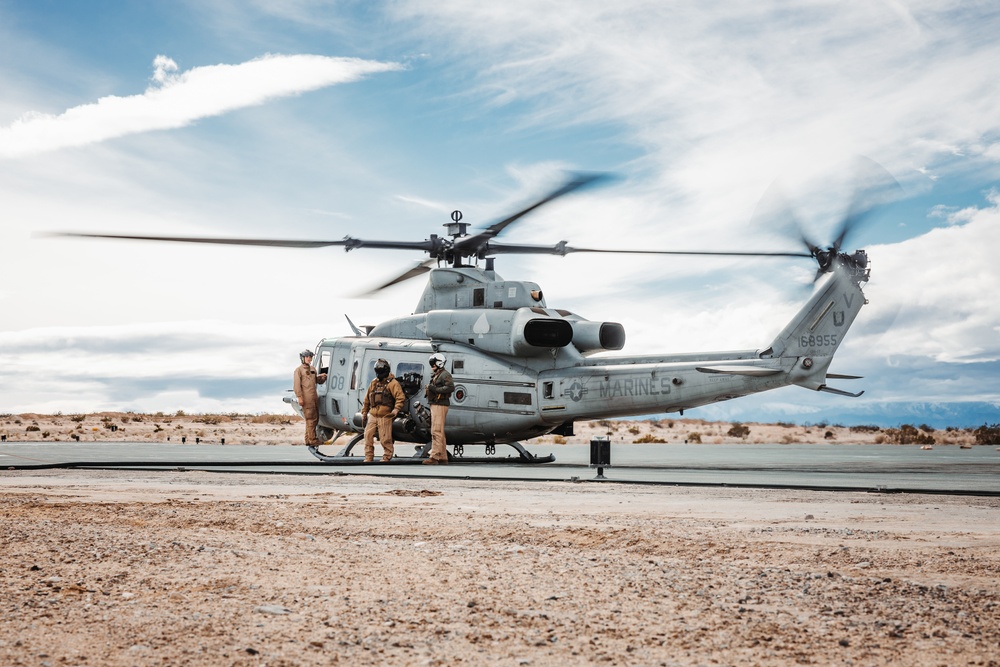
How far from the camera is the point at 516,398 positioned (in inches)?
768

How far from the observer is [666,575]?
554 cm

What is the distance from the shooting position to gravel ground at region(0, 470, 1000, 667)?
4047mm

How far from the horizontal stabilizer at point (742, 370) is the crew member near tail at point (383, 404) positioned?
6.13 meters

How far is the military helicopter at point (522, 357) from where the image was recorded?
16828 millimetres

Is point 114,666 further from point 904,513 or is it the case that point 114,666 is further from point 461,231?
point 461,231

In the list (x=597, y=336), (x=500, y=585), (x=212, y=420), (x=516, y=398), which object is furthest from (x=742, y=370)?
(x=212, y=420)

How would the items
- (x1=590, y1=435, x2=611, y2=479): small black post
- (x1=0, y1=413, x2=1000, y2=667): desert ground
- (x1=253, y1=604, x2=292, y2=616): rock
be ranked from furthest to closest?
(x1=590, y1=435, x2=611, y2=479): small black post
(x1=253, y1=604, x2=292, y2=616): rock
(x1=0, y1=413, x2=1000, y2=667): desert ground

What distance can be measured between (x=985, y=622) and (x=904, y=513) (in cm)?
481

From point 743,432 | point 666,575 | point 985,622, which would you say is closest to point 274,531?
point 666,575

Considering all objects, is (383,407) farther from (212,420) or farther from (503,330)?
(212,420)

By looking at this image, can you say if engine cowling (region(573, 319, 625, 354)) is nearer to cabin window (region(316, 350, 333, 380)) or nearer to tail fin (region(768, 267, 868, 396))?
tail fin (region(768, 267, 868, 396))

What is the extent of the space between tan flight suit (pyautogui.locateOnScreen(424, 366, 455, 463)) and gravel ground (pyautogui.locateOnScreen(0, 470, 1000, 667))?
9.24 m

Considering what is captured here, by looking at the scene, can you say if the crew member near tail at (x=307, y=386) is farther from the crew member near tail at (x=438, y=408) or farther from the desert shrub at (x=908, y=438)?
the desert shrub at (x=908, y=438)

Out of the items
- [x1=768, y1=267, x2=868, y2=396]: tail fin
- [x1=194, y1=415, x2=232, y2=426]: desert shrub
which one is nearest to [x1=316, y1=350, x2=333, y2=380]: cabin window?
[x1=768, y1=267, x2=868, y2=396]: tail fin
